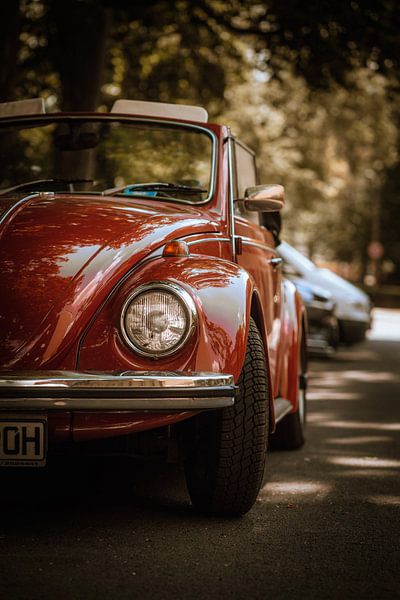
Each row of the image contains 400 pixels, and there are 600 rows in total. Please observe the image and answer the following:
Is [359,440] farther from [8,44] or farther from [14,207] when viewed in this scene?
[8,44]

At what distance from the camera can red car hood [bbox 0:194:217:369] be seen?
3.82 metres

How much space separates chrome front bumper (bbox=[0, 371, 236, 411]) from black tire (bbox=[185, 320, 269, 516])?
34 cm

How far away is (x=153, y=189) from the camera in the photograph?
5.04 meters

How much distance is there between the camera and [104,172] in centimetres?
547

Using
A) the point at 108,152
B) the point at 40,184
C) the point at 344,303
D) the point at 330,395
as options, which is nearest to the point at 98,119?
the point at 108,152

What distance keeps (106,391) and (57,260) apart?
634mm

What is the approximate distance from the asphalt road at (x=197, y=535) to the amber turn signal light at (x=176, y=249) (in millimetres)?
1128

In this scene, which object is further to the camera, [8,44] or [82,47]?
[82,47]

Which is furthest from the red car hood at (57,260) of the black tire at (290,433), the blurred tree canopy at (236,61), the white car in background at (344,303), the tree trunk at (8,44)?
the white car in background at (344,303)

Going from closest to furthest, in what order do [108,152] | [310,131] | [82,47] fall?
[108,152], [82,47], [310,131]

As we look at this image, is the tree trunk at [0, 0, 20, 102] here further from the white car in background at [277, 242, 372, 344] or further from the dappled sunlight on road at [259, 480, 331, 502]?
the dappled sunlight on road at [259, 480, 331, 502]

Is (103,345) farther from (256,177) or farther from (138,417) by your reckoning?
(256,177)

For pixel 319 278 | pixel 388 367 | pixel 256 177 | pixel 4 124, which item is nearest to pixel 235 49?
pixel 319 278

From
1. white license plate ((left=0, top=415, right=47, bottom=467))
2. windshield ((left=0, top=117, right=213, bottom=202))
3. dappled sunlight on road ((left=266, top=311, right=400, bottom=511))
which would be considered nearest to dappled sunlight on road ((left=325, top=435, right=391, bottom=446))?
dappled sunlight on road ((left=266, top=311, right=400, bottom=511))
